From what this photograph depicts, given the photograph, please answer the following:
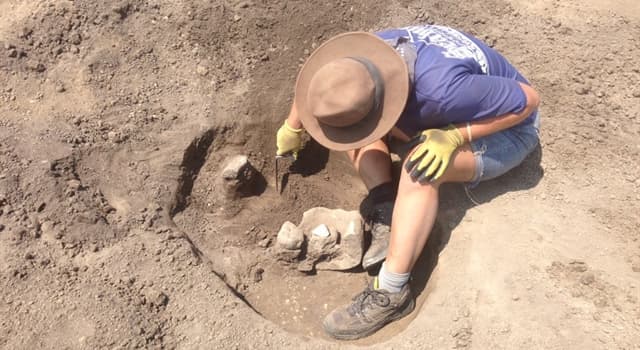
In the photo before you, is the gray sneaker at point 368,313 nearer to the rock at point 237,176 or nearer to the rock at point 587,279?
the rock at point 587,279

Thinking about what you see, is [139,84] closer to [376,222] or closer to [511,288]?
[376,222]

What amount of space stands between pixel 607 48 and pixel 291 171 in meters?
2.05

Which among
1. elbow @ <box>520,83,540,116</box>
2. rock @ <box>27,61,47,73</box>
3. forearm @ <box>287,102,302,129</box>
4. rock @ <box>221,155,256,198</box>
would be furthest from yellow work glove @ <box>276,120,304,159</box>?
rock @ <box>27,61,47,73</box>

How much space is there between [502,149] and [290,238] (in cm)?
113

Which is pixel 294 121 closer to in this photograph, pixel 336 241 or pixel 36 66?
pixel 336 241

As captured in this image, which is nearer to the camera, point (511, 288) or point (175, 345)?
point (175, 345)

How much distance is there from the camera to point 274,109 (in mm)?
3580

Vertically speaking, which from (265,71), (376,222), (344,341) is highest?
(265,71)

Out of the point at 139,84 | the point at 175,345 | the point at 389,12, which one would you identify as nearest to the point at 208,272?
the point at 175,345

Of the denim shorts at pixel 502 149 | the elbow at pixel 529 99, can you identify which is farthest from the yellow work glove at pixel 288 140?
the elbow at pixel 529 99

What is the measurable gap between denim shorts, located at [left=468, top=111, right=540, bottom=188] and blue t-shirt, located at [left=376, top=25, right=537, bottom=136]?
249 mm

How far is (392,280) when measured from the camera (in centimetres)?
277

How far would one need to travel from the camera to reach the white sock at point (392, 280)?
109 inches

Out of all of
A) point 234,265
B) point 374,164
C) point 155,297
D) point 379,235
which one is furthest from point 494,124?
point 155,297
